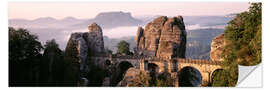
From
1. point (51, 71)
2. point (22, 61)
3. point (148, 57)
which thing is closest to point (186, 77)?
point (148, 57)

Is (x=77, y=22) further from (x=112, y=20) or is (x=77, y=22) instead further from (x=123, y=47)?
(x=123, y=47)

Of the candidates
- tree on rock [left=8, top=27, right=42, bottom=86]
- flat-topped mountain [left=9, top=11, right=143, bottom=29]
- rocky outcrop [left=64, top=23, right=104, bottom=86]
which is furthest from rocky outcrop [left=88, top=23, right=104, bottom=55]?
tree on rock [left=8, top=27, right=42, bottom=86]

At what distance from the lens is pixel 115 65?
31.8 m

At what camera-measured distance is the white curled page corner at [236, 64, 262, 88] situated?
11.9m

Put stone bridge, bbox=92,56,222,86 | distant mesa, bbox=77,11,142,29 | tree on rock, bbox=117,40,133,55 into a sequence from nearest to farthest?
stone bridge, bbox=92,56,222,86
distant mesa, bbox=77,11,142,29
tree on rock, bbox=117,40,133,55

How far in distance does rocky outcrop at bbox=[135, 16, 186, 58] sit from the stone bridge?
4.23 ft

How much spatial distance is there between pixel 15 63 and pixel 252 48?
10994 millimetres

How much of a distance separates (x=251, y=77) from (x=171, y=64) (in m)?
16.8

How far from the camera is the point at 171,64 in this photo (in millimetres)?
29016

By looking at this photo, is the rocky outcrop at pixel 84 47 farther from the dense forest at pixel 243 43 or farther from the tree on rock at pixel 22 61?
the dense forest at pixel 243 43

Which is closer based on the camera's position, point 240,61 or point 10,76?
point 10,76

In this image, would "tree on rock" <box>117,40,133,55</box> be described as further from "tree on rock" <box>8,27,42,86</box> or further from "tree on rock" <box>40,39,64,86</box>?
"tree on rock" <box>40,39,64,86</box>
